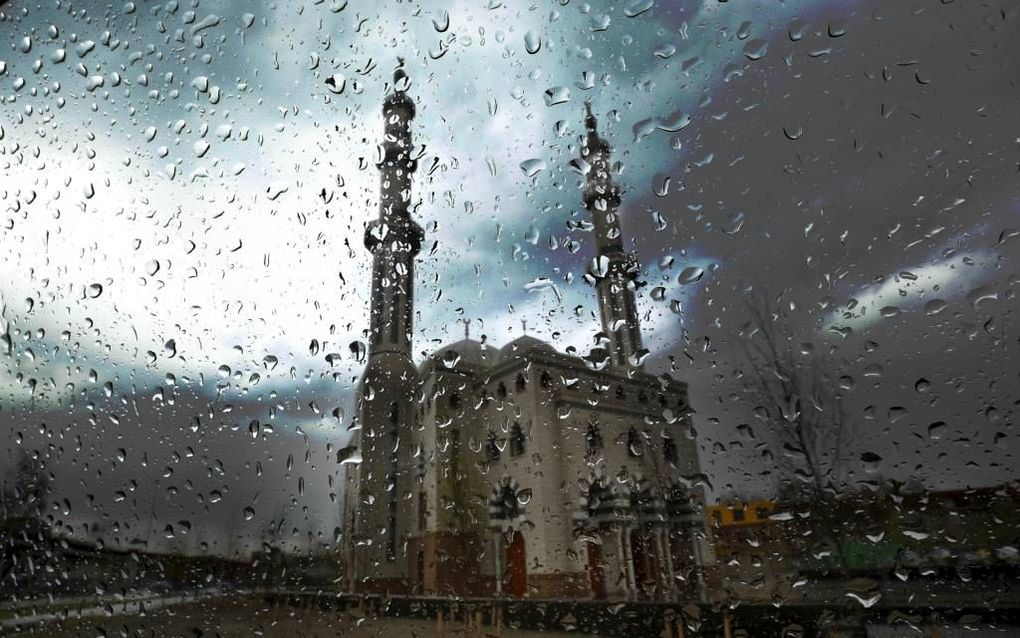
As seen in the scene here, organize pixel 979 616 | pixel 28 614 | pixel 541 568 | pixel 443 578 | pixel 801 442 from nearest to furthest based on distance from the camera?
pixel 979 616 < pixel 801 442 < pixel 541 568 < pixel 443 578 < pixel 28 614

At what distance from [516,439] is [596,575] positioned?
0.35m

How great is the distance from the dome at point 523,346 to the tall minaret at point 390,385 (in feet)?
0.87

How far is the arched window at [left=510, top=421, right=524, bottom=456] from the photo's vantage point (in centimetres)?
122

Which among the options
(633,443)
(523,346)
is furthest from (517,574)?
(523,346)

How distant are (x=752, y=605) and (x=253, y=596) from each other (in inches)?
46.2

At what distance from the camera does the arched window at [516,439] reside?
4.00 ft

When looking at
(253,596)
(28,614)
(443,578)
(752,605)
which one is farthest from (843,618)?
(28,614)

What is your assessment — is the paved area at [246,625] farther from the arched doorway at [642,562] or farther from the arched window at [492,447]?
the arched window at [492,447]

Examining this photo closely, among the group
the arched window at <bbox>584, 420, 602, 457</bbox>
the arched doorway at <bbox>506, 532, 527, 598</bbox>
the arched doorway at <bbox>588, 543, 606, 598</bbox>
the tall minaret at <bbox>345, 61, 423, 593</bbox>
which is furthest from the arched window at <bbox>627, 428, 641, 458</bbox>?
the tall minaret at <bbox>345, 61, 423, 593</bbox>

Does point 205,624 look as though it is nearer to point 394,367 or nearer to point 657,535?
point 394,367

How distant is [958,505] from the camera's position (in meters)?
0.71

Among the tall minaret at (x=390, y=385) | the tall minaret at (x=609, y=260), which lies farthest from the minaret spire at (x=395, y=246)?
the tall minaret at (x=609, y=260)

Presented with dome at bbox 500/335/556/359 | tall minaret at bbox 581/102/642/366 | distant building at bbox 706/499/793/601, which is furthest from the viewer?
dome at bbox 500/335/556/359

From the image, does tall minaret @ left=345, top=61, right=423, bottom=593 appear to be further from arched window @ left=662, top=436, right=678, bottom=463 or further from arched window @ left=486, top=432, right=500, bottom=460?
arched window @ left=662, top=436, right=678, bottom=463
